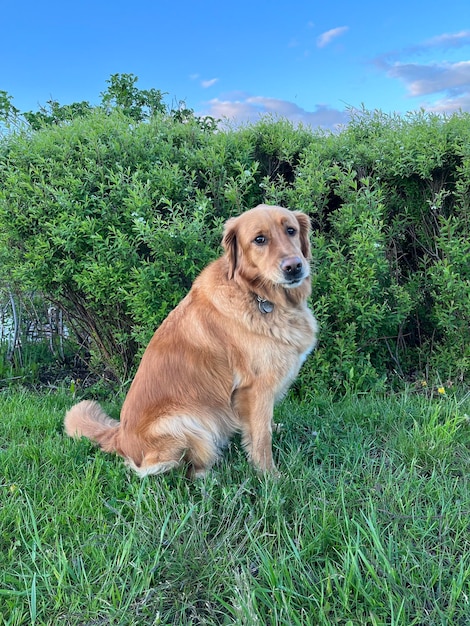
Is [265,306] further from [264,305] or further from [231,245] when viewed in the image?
[231,245]

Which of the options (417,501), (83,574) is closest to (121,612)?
(83,574)

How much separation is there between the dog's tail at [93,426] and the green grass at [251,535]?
8 cm

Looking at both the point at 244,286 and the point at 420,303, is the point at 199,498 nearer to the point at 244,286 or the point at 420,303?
the point at 244,286

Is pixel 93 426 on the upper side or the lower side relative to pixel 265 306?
lower

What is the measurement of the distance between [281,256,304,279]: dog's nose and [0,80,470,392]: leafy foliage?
1.06 m

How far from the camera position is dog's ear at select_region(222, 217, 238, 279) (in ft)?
8.21

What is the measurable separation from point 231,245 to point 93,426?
4.87 ft

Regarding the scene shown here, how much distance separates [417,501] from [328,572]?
0.65m

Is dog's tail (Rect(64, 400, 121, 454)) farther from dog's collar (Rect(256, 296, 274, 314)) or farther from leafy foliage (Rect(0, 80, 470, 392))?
dog's collar (Rect(256, 296, 274, 314))

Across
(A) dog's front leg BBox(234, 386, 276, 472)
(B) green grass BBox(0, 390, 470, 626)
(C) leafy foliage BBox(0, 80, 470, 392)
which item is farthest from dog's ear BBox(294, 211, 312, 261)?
A: (B) green grass BBox(0, 390, 470, 626)

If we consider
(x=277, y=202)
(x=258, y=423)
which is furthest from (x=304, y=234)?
(x=258, y=423)

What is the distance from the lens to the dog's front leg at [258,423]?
2414mm

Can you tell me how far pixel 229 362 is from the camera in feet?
8.08

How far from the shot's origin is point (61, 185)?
3.56 meters
